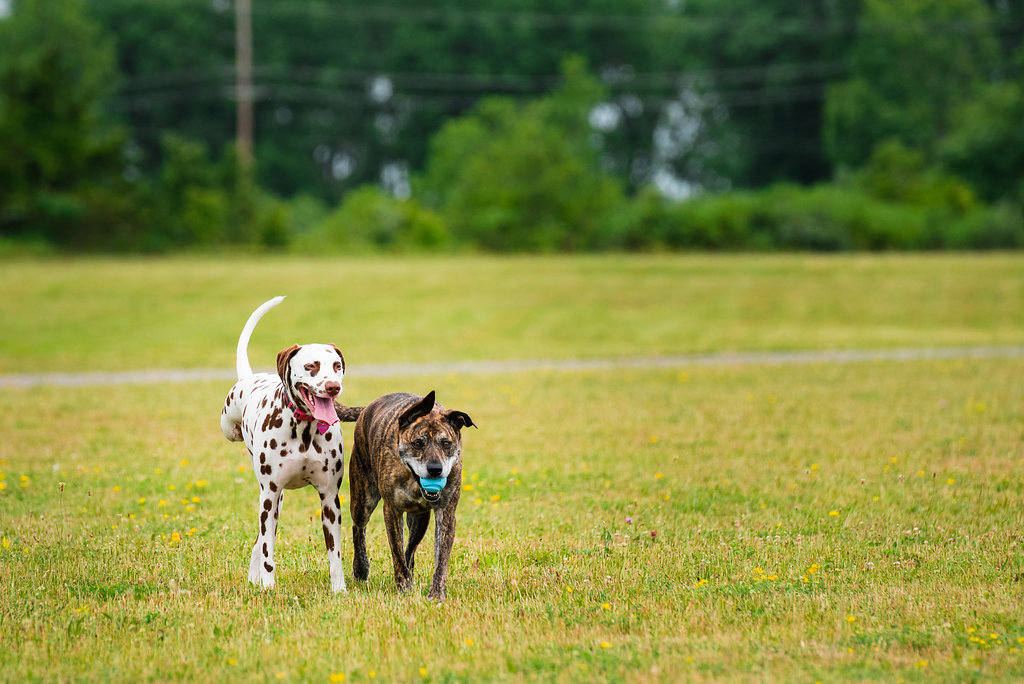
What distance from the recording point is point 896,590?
619 centimetres

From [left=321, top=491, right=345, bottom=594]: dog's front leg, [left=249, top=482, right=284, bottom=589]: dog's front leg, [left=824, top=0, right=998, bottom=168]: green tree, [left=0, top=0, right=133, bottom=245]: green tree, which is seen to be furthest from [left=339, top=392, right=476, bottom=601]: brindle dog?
[left=824, top=0, right=998, bottom=168]: green tree

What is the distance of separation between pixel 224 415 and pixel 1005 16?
80.9 meters

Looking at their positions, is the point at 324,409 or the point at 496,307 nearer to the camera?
the point at 324,409

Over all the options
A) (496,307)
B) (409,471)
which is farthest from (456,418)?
(496,307)

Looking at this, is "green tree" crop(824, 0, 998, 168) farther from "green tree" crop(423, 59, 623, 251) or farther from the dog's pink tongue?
the dog's pink tongue

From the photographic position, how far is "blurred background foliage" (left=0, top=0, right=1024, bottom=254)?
140 ft

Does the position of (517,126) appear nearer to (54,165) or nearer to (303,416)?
(54,165)

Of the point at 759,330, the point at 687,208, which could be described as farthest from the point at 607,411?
the point at 687,208

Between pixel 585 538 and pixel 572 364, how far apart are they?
12.0 meters

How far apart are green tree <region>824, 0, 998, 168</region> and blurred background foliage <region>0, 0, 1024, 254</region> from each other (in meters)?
0.18

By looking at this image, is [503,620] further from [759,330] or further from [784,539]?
[759,330]

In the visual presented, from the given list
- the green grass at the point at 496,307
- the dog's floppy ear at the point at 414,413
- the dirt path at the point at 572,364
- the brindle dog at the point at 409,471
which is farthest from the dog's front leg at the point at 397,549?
the green grass at the point at 496,307

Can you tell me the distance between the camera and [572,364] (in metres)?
19.5

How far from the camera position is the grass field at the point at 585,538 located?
17.3 ft
